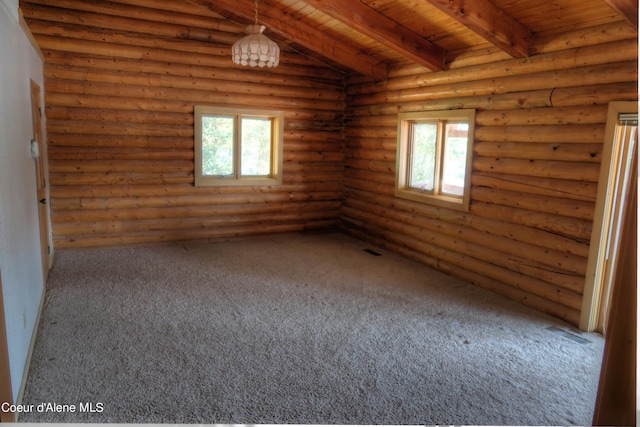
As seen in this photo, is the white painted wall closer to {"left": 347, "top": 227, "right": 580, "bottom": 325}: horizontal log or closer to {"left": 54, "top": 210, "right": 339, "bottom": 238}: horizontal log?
{"left": 54, "top": 210, "right": 339, "bottom": 238}: horizontal log

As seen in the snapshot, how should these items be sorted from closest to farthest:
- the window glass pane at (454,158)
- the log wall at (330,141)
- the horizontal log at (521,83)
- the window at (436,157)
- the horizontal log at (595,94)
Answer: the horizontal log at (595,94) < the horizontal log at (521,83) < the log wall at (330,141) < the window at (436,157) < the window glass pane at (454,158)

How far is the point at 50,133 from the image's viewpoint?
20.2ft

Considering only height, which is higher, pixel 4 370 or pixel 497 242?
pixel 497 242

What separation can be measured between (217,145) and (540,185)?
15.8 feet

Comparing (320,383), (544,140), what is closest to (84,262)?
(320,383)

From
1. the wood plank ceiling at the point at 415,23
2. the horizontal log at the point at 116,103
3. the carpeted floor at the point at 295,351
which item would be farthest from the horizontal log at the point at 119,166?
the wood plank ceiling at the point at 415,23

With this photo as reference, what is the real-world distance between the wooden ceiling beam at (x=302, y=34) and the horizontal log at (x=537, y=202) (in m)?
2.67

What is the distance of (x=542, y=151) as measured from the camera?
182 inches

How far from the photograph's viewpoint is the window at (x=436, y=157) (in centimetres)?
571

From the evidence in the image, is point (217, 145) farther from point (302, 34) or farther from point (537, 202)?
point (537, 202)

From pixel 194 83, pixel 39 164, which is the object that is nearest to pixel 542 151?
pixel 194 83

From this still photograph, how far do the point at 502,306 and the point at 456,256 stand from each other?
3.55 ft

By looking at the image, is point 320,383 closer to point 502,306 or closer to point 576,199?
point 502,306

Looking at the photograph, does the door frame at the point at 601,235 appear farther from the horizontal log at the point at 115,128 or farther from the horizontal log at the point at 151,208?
the horizontal log at the point at 115,128
